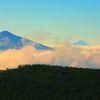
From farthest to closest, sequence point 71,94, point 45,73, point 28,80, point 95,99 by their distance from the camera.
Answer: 1. point 45,73
2. point 28,80
3. point 71,94
4. point 95,99

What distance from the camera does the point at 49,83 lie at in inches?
2267

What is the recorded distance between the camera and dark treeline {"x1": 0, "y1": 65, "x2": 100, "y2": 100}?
50906 mm

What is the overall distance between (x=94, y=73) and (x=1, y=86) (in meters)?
19.4

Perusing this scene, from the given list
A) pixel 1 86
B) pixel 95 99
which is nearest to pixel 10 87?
pixel 1 86

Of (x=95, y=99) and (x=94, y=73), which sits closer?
(x=95, y=99)

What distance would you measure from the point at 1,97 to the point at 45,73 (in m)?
15.8

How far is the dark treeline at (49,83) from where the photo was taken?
50.9 meters

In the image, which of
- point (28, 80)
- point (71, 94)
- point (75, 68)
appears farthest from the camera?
point (75, 68)

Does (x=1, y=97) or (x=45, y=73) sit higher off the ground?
(x=45, y=73)

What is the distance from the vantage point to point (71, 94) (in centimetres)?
5144

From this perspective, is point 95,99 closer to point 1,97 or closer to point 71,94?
point 71,94

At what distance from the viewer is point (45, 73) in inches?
2525

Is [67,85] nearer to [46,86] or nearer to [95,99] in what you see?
[46,86]

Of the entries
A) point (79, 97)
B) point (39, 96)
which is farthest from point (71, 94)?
point (39, 96)
